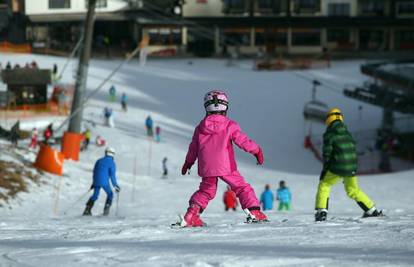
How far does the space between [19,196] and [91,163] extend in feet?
31.9

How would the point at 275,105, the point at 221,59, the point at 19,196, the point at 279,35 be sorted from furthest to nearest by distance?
the point at 279,35
the point at 221,59
the point at 275,105
the point at 19,196

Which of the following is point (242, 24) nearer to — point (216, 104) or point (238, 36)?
point (238, 36)

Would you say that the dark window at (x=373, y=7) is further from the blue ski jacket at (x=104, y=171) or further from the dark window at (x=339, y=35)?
the blue ski jacket at (x=104, y=171)

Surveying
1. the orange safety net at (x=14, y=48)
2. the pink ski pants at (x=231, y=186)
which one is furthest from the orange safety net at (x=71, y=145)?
the orange safety net at (x=14, y=48)

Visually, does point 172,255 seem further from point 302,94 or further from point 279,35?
point 279,35

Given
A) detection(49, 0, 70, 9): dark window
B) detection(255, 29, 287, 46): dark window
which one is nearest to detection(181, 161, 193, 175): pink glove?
detection(49, 0, 70, 9): dark window

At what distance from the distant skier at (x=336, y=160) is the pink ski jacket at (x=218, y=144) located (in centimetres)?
190

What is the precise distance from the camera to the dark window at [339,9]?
75000 mm

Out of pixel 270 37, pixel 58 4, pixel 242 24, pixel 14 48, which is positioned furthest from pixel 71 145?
pixel 270 37

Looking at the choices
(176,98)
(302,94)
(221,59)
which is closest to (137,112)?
(176,98)

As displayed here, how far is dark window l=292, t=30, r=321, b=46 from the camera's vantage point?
73562 millimetres

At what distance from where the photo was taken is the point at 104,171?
17.3m

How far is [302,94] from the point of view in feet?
172

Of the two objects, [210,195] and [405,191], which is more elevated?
[210,195]
